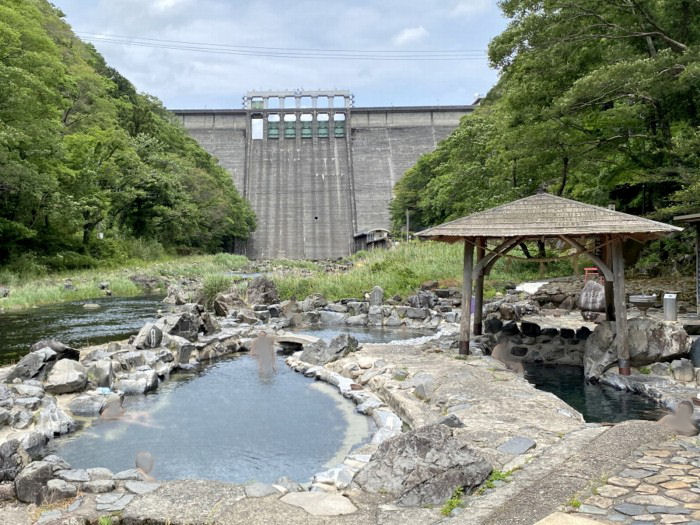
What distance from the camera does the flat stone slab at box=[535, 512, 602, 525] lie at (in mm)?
3822

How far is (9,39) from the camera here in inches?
961

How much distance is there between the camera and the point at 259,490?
4949 millimetres

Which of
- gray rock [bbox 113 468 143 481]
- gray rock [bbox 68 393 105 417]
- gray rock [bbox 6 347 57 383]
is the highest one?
gray rock [bbox 6 347 57 383]

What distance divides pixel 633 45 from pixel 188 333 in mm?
14709

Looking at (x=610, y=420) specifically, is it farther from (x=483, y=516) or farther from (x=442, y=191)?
(x=442, y=191)

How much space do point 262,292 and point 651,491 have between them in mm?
16566

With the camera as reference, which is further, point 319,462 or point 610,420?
point 610,420

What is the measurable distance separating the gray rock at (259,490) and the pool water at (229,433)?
46.8 inches

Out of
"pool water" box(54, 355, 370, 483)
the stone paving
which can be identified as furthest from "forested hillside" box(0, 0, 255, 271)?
the stone paving

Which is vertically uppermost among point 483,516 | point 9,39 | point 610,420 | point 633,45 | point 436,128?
point 436,128

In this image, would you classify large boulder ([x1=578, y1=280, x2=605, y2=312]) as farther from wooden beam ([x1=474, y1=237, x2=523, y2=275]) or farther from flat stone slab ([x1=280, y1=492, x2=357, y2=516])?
flat stone slab ([x1=280, y1=492, x2=357, y2=516])

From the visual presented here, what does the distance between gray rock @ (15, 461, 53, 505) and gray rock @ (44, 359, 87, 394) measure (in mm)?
4056

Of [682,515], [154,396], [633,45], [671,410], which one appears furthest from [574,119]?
[682,515]

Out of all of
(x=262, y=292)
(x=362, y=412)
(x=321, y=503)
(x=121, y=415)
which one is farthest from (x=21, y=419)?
(x=262, y=292)
